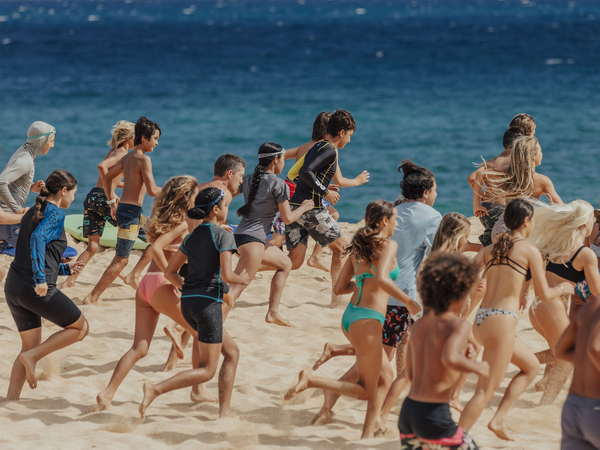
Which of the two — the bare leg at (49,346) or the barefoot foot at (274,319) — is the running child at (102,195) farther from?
the bare leg at (49,346)

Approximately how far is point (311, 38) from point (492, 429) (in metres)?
75.7

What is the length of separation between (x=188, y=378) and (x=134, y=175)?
11.2ft

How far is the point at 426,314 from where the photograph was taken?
5160 mm

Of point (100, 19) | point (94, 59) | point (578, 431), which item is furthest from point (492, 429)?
point (100, 19)

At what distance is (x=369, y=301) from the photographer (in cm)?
627

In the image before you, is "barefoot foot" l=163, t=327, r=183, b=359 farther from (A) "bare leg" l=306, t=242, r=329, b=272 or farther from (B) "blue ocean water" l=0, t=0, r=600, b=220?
(B) "blue ocean water" l=0, t=0, r=600, b=220

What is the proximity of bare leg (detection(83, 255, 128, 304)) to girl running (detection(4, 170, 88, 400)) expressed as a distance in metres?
2.62

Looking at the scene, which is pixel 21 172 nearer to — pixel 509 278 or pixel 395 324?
pixel 395 324

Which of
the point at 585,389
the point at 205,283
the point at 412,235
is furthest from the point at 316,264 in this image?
the point at 585,389

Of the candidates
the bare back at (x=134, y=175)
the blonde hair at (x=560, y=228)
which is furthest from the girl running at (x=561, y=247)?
the bare back at (x=134, y=175)

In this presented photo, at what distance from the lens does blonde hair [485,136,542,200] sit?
8344 millimetres

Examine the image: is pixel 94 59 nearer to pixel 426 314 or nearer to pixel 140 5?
pixel 426 314

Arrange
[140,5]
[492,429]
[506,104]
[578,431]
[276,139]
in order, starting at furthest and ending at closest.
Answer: [140,5] < [506,104] < [276,139] < [492,429] < [578,431]

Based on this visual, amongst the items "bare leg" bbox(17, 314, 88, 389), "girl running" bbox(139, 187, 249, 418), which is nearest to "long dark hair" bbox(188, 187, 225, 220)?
"girl running" bbox(139, 187, 249, 418)
